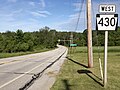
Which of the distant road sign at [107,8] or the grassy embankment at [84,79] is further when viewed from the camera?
the grassy embankment at [84,79]

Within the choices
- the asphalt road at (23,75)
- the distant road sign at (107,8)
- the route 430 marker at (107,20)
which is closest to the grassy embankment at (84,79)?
the asphalt road at (23,75)

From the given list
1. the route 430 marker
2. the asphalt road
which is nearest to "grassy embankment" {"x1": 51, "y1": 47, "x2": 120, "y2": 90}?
the asphalt road

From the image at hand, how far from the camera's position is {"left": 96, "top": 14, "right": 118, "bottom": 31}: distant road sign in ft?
35.0

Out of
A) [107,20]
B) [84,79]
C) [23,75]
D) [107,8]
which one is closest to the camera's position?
[107,20]

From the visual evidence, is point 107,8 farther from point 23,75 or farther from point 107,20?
point 23,75

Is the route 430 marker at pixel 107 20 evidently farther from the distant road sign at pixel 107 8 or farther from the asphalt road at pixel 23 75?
the asphalt road at pixel 23 75

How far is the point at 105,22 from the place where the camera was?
35.2ft

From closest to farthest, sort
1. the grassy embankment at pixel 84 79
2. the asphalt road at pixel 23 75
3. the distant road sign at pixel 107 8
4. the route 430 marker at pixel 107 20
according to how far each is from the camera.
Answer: the route 430 marker at pixel 107 20, the distant road sign at pixel 107 8, the grassy embankment at pixel 84 79, the asphalt road at pixel 23 75

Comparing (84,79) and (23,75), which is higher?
(84,79)

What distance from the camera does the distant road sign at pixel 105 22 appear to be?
35.0 ft

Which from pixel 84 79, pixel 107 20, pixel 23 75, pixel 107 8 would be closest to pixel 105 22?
pixel 107 20

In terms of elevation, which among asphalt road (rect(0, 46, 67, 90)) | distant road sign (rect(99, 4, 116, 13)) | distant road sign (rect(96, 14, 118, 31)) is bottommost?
asphalt road (rect(0, 46, 67, 90))

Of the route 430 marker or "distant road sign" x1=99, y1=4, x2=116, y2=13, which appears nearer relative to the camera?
the route 430 marker

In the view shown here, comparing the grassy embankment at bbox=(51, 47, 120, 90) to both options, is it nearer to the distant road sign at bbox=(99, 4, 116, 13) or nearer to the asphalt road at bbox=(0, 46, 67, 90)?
the asphalt road at bbox=(0, 46, 67, 90)
